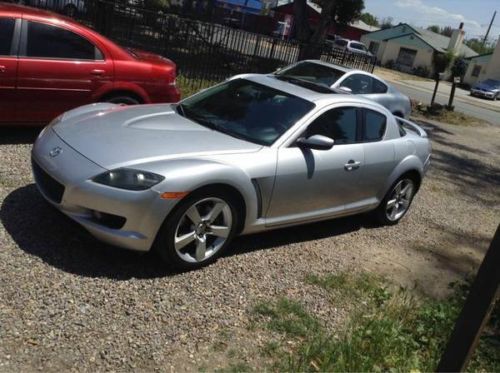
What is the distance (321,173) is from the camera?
502 cm

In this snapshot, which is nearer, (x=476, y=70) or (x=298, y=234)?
(x=298, y=234)

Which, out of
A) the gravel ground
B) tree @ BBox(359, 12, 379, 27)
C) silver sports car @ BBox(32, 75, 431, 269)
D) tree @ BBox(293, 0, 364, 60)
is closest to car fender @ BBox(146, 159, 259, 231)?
silver sports car @ BBox(32, 75, 431, 269)

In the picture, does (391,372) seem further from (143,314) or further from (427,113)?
(427,113)

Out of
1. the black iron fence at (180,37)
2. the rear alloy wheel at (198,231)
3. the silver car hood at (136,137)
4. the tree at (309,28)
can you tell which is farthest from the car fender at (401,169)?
the tree at (309,28)

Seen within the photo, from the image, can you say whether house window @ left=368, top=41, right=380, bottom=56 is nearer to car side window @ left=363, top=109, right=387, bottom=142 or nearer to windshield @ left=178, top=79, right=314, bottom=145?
car side window @ left=363, top=109, right=387, bottom=142

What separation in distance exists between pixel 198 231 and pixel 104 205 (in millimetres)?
783

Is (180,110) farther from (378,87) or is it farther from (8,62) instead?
(378,87)

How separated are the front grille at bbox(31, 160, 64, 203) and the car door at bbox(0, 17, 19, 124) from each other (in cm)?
193

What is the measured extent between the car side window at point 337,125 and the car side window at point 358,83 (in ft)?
16.1

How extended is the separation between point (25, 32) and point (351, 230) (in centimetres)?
433

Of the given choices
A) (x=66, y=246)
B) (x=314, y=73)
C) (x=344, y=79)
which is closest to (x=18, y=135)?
(x=66, y=246)

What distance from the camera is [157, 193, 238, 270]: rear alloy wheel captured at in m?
4.09

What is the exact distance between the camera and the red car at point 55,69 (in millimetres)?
6043

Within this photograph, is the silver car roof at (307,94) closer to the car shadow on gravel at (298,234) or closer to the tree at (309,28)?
the car shadow on gravel at (298,234)
